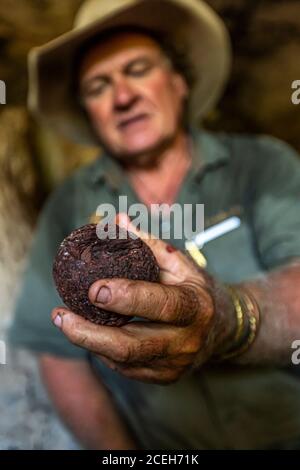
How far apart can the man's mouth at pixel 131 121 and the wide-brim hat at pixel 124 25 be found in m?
0.07

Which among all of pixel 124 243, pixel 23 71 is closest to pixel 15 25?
pixel 23 71

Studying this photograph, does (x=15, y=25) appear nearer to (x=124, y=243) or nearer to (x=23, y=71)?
(x=23, y=71)

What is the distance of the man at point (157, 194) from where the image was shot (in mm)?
769

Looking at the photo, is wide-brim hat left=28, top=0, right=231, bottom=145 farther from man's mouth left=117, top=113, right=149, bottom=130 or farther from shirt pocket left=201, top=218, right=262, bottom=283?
shirt pocket left=201, top=218, right=262, bottom=283

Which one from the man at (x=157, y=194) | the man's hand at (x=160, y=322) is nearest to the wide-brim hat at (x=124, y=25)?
the man at (x=157, y=194)

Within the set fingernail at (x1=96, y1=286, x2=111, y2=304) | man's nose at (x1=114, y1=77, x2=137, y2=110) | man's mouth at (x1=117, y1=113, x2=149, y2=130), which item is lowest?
fingernail at (x1=96, y1=286, x2=111, y2=304)

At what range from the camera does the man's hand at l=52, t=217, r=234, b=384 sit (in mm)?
463

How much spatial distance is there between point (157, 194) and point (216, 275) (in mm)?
143

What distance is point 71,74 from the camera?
86 centimetres

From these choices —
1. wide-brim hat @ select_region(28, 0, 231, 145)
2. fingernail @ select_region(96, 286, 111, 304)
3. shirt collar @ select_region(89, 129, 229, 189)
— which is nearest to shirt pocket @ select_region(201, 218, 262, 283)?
shirt collar @ select_region(89, 129, 229, 189)

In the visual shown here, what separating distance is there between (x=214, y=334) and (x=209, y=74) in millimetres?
464

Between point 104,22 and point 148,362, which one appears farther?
point 104,22

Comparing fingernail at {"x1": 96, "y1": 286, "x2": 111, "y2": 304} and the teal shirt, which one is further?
the teal shirt

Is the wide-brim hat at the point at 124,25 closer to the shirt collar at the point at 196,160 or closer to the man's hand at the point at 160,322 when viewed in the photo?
the shirt collar at the point at 196,160
